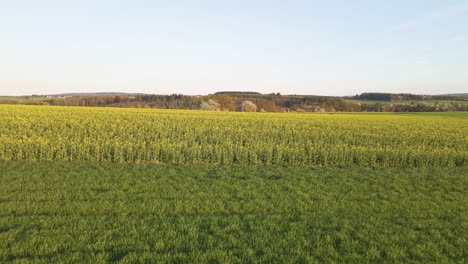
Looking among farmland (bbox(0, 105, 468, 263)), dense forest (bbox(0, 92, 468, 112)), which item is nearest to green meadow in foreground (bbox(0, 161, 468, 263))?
farmland (bbox(0, 105, 468, 263))

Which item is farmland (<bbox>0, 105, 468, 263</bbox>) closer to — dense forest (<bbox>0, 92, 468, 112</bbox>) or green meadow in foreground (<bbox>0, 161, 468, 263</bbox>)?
green meadow in foreground (<bbox>0, 161, 468, 263</bbox>)

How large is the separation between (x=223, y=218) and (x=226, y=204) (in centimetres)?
127

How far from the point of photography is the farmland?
20.9ft

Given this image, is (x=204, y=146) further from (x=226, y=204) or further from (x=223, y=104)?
(x=223, y=104)

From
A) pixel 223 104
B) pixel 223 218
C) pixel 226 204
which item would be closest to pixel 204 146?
pixel 226 204

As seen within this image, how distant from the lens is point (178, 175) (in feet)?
44.5

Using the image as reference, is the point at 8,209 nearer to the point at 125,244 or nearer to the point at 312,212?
the point at 125,244

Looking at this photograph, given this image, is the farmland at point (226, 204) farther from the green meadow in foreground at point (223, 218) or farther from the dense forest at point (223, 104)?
the dense forest at point (223, 104)

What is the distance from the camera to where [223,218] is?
8.19m

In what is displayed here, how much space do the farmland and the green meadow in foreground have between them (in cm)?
3

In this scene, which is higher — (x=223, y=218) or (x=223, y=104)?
(x=223, y=104)

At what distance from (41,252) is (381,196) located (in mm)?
9720

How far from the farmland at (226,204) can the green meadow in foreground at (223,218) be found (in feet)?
0.11

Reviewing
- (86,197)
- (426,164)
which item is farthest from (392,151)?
(86,197)
